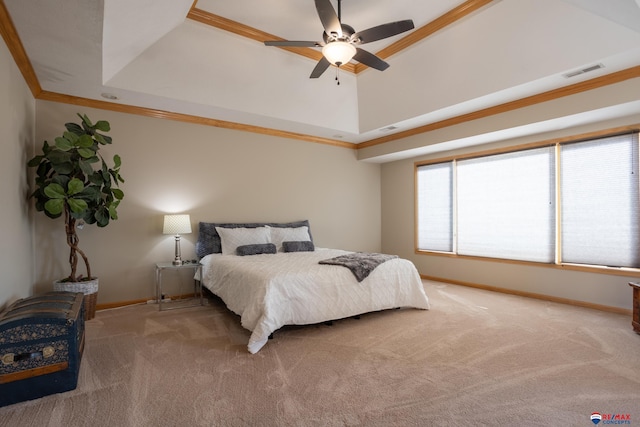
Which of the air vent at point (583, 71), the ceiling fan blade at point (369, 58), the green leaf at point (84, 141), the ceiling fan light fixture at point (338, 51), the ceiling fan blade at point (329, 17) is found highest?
the ceiling fan blade at point (329, 17)

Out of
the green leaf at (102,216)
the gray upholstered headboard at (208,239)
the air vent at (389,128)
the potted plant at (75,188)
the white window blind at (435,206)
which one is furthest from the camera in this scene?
the white window blind at (435,206)

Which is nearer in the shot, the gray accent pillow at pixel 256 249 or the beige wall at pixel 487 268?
the beige wall at pixel 487 268

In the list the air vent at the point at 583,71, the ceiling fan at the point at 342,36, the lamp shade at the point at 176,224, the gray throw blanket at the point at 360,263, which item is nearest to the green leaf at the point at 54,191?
the lamp shade at the point at 176,224

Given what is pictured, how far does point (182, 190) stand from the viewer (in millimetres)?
4383

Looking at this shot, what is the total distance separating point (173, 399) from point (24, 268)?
2.22m

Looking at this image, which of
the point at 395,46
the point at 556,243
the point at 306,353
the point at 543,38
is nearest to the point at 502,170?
the point at 556,243

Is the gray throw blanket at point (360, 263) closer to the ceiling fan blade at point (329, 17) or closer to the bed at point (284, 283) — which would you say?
the bed at point (284, 283)

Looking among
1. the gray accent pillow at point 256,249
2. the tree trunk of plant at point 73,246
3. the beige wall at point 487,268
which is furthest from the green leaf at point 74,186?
the beige wall at point 487,268

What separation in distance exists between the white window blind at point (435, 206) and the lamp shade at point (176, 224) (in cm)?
388

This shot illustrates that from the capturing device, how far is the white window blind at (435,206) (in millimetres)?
5410

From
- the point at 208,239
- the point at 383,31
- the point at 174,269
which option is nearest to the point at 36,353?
the point at 174,269

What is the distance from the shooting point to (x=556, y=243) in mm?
4152

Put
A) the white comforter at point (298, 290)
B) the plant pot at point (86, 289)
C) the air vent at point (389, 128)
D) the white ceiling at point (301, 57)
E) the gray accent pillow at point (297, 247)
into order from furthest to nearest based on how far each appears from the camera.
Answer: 1. the air vent at point (389, 128)
2. the gray accent pillow at point (297, 247)
3. the plant pot at point (86, 289)
4. the white comforter at point (298, 290)
5. the white ceiling at point (301, 57)

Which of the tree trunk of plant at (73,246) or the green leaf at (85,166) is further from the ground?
the green leaf at (85,166)
